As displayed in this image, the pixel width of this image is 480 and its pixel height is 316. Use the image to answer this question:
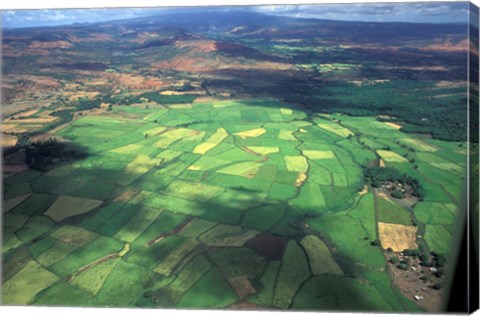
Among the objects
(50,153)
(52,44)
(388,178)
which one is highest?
(52,44)

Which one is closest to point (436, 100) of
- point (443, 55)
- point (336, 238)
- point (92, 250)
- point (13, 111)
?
point (443, 55)

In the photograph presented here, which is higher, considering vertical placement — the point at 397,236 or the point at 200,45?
the point at 200,45

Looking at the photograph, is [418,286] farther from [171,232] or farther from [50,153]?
[50,153]

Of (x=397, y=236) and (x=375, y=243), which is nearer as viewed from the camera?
(x=375, y=243)

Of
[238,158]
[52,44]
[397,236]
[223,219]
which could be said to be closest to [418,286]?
[397,236]

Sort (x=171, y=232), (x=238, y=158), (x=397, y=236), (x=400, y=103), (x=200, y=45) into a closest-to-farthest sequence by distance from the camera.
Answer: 1. (x=397, y=236)
2. (x=171, y=232)
3. (x=238, y=158)
4. (x=400, y=103)
5. (x=200, y=45)

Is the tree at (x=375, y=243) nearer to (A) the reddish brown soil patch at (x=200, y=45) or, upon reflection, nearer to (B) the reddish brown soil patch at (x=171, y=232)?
(B) the reddish brown soil patch at (x=171, y=232)

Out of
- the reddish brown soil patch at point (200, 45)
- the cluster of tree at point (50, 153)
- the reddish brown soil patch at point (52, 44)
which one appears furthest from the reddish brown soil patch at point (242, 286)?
the reddish brown soil patch at point (200, 45)

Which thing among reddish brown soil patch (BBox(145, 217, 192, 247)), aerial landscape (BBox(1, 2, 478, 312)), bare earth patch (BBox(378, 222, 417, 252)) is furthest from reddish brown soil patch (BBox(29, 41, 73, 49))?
bare earth patch (BBox(378, 222, 417, 252))
